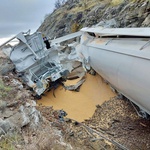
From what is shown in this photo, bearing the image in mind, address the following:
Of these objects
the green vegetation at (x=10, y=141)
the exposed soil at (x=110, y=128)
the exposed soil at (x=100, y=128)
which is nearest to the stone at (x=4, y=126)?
the green vegetation at (x=10, y=141)

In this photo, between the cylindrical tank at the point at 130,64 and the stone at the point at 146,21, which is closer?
the cylindrical tank at the point at 130,64

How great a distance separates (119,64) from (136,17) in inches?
254

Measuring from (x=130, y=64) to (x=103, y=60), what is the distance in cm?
242

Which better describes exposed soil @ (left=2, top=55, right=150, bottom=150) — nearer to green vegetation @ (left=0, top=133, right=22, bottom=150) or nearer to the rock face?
green vegetation @ (left=0, top=133, right=22, bottom=150)

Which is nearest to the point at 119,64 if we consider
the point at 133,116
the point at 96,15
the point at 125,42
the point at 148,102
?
the point at 125,42

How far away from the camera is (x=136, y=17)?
12.8 meters

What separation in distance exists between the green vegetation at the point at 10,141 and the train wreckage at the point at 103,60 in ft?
10.6

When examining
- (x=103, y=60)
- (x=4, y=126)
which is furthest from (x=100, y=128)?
(x=4, y=126)

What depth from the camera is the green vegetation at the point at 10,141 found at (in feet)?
13.0

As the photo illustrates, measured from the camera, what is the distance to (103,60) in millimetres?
8961

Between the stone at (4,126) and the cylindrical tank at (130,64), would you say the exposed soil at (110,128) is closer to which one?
the cylindrical tank at (130,64)

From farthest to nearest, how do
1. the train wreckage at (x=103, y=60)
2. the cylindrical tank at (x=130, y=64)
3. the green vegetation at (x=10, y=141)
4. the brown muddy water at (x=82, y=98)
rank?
the brown muddy water at (x=82, y=98), the train wreckage at (x=103, y=60), the cylindrical tank at (x=130, y=64), the green vegetation at (x=10, y=141)

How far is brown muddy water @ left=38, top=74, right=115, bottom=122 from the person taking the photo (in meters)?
9.77

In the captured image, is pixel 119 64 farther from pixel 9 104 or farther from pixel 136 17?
pixel 136 17
